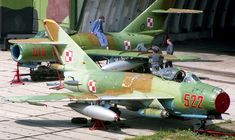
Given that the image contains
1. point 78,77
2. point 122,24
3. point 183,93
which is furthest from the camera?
point 122,24

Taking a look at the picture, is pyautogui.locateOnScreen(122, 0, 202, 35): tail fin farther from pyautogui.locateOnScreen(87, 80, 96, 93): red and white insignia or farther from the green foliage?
the green foliage

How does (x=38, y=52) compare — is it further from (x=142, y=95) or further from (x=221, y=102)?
(x=221, y=102)

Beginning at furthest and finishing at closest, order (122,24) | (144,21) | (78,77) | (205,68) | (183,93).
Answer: (122,24) → (205,68) → (144,21) → (78,77) → (183,93)

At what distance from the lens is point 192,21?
4169 centimetres

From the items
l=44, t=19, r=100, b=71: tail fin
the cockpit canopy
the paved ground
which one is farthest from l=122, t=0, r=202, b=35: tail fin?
the cockpit canopy

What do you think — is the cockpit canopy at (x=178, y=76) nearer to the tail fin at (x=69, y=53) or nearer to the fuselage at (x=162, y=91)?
the fuselage at (x=162, y=91)

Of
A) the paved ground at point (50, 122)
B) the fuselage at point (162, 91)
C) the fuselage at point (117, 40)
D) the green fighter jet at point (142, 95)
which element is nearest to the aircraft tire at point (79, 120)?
the paved ground at point (50, 122)

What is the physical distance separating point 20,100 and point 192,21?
90.8ft

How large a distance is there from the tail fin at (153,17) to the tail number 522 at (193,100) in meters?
12.0

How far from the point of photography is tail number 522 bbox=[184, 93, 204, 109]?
15086mm

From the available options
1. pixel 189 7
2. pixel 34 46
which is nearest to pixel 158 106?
pixel 34 46

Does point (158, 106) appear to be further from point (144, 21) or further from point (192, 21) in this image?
point (192, 21)

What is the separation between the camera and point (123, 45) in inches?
1048

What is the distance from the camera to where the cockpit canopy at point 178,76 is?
15.8m
